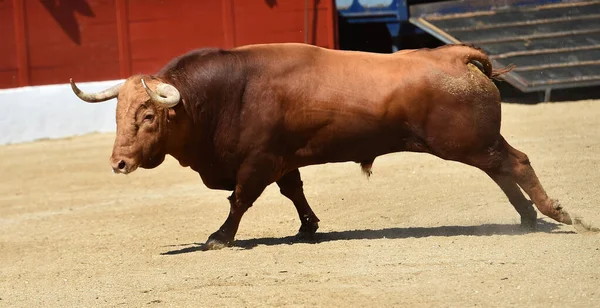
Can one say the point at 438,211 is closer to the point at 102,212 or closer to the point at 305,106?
the point at 305,106

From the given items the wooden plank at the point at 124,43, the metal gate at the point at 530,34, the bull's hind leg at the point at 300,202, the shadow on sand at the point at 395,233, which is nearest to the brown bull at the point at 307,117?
the shadow on sand at the point at 395,233

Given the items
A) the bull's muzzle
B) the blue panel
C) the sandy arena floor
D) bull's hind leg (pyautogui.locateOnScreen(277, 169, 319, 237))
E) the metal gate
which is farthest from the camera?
the blue panel

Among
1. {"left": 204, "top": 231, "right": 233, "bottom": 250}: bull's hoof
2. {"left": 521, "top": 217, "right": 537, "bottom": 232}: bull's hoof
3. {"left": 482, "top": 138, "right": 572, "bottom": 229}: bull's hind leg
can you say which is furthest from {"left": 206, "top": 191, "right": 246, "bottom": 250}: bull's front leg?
{"left": 521, "top": 217, "right": 537, "bottom": 232}: bull's hoof

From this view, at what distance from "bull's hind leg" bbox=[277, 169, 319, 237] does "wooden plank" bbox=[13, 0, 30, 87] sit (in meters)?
9.37

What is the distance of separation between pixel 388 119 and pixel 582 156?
4077mm

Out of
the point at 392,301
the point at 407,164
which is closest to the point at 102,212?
the point at 407,164

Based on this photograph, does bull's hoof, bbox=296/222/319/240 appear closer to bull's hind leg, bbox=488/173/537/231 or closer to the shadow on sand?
the shadow on sand

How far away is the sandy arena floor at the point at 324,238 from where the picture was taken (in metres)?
6.62

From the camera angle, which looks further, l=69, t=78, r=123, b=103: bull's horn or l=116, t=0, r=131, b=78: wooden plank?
l=116, t=0, r=131, b=78: wooden plank

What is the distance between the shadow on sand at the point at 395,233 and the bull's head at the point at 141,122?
0.85 meters

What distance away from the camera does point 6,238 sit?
33.8 ft

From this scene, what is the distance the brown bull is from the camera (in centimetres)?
823

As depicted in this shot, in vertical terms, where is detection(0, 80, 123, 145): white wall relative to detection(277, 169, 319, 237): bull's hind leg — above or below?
below

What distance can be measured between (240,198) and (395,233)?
4.01 feet
